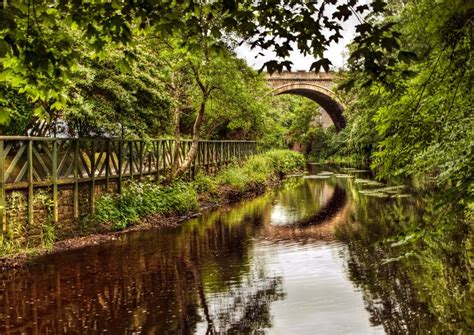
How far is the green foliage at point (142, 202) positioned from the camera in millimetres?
13017

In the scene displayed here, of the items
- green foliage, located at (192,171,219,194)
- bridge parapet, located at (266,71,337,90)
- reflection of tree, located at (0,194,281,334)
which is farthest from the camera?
bridge parapet, located at (266,71,337,90)

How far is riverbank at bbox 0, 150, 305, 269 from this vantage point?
10880mm

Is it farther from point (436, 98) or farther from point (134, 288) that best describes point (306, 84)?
point (436, 98)

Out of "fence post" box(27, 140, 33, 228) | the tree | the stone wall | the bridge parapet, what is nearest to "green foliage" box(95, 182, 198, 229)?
the stone wall

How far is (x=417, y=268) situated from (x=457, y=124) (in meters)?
3.31

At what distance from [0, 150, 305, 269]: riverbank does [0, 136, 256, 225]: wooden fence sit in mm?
408

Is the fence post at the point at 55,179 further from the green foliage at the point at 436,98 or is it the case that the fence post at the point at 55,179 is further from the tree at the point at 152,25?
the green foliage at the point at 436,98

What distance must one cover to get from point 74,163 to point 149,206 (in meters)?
3.23

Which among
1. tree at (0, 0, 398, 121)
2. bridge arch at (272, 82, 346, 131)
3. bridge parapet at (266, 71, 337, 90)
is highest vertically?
bridge parapet at (266, 71, 337, 90)

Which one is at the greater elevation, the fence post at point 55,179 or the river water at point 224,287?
the fence post at point 55,179

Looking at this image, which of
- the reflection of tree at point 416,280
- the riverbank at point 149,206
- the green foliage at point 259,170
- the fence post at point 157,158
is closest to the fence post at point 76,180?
the riverbank at point 149,206

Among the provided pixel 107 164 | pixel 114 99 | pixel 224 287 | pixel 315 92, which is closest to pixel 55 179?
pixel 107 164

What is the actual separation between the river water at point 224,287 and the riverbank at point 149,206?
1.40ft

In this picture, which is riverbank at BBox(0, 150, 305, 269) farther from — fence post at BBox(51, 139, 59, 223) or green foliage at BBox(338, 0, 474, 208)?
green foliage at BBox(338, 0, 474, 208)
